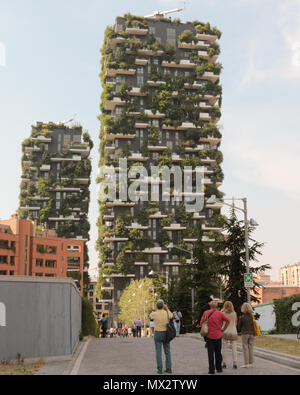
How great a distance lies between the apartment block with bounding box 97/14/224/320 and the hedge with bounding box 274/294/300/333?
7108cm

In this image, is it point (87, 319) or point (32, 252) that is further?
point (32, 252)

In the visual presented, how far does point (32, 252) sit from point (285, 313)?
83.5 m

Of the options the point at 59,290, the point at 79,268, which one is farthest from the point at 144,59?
the point at 59,290

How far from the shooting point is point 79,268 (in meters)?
131

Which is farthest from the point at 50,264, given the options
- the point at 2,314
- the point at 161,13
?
the point at 2,314

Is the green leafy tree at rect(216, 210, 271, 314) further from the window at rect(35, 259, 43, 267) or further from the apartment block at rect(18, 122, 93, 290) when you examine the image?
the apartment block at rect(18, 122, 93, 290)

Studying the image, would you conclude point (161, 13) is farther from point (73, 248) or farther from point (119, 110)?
point (73, 248)

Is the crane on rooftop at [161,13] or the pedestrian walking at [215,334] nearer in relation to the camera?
the pedestrian walking at [215,334]

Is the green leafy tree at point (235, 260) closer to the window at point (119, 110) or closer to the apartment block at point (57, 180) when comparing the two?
the window at point (119, 110)

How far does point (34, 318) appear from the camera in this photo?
61.2 feet

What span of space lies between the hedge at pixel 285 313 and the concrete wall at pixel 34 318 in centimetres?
2182

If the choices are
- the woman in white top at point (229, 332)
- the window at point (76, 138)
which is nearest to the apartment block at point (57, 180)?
the window at point (76, 138)

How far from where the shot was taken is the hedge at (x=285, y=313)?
38.3 m
